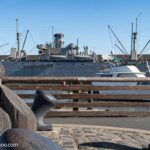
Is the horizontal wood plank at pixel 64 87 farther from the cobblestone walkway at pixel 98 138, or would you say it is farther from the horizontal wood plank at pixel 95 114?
the cobblestone walkway at pixel 98 138

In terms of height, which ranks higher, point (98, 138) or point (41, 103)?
point (41, 103)

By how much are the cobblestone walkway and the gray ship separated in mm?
59693

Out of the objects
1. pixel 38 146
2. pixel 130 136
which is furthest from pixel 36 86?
pixel 38 146

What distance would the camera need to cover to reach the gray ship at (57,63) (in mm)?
73000

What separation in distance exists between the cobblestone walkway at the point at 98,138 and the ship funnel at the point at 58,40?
72.6 m

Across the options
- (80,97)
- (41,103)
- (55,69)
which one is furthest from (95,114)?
(55,69)

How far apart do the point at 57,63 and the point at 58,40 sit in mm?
9827

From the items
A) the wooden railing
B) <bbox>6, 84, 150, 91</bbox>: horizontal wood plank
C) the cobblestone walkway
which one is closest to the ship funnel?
the wooden railing

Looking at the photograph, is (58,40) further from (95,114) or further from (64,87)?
(95,114)

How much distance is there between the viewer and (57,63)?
249 ft

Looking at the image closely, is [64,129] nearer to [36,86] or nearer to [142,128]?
[142,128]

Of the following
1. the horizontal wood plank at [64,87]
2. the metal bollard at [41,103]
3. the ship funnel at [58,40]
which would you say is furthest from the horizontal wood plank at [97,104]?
the ship funnel at [58,40]

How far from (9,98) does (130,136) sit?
3010 millimetres

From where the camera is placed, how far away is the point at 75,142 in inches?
323
